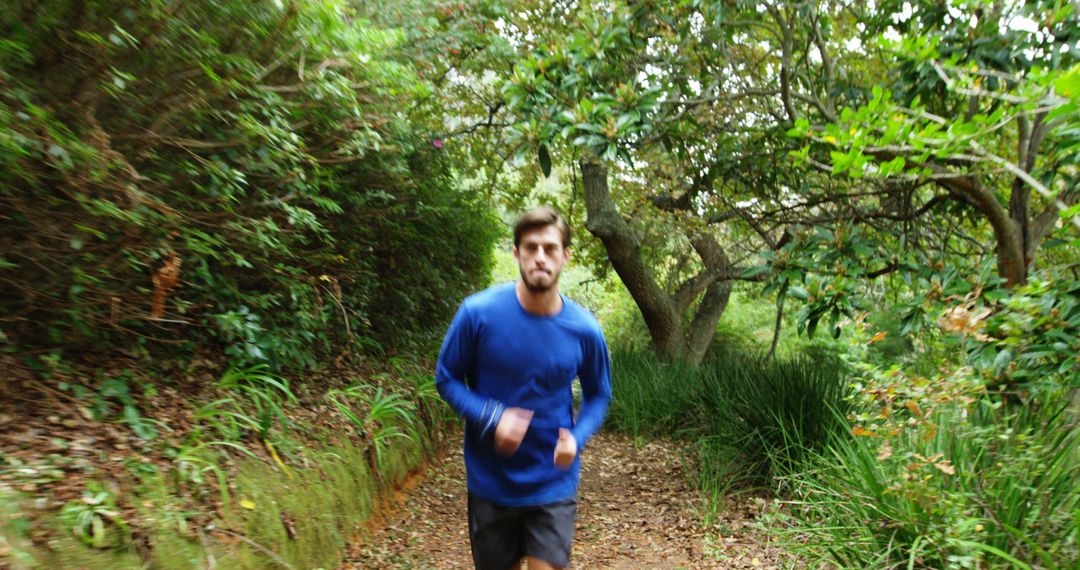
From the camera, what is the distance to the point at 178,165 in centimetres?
382

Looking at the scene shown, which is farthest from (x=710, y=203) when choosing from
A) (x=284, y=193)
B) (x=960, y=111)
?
(x=284, y=193)

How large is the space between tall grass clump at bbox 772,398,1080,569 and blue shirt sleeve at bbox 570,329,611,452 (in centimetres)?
137

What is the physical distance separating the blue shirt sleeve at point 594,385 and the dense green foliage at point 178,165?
2160mm

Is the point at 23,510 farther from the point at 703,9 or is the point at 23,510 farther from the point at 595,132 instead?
the point at 703,9

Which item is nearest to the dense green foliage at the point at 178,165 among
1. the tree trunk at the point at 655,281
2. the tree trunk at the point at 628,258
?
the tree trunk at the point at 655,281

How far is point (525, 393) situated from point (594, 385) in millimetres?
393

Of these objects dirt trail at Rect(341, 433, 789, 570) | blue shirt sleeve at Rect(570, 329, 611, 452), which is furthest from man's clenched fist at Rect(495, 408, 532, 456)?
dirt trail at Rect(341, 433, 789, 570)

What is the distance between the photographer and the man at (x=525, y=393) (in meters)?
2.66

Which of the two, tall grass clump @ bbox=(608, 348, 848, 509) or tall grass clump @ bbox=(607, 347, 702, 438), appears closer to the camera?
tall grass clump @ bbox=(608, 348, 848, 509)

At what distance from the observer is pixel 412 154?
7.67 meters

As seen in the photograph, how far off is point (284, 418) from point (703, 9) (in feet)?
14.1

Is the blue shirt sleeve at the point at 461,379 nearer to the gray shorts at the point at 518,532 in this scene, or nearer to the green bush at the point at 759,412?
the gray shorts at the point at 518,532

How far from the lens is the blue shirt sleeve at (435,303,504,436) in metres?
2.61

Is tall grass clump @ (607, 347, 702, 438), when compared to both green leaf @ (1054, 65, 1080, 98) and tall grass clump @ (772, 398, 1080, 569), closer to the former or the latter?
tall grass clump @ (772, 398, 1080, 569)
